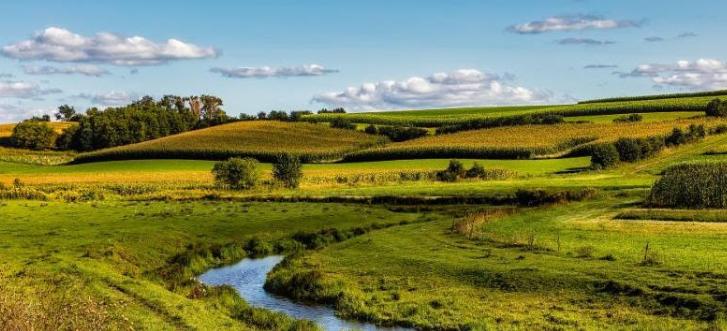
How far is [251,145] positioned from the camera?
566 ft

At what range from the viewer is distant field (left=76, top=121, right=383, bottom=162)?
16475 cm

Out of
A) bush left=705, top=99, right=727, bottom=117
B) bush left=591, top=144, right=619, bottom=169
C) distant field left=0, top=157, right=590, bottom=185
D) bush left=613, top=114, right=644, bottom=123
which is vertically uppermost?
bush left=705, top=99, right=727, bottom=117

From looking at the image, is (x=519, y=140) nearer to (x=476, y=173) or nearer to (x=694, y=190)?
(x=476, y=173)

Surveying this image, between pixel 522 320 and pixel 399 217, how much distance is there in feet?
123

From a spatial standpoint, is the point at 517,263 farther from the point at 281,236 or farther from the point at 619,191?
the point at 619,191

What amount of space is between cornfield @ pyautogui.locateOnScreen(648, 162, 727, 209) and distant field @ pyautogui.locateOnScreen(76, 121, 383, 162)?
4114 inches

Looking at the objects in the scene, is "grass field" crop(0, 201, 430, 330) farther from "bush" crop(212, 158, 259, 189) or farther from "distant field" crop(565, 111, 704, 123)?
"distant field" crop(565, 111, 704, 123)

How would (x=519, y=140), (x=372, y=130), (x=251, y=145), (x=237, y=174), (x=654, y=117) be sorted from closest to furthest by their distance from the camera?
(x=237, y=174) → (x=519, y=140) → (x=251, y=145) → (x=654, y=117) → (x=372, y=130)

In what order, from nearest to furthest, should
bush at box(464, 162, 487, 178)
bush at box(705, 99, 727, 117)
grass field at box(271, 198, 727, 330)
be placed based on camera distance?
grass field at box(271, 198, 727, 330), bush at box(464, 162, 487, 178), bush at box(705, 99, 727, 117)

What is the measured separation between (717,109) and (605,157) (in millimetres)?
58548

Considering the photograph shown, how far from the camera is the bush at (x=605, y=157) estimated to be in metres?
113

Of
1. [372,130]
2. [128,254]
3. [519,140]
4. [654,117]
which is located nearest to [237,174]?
[128,254]

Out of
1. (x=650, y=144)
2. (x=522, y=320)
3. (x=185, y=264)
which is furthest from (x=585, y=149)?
(x=522, y=320)

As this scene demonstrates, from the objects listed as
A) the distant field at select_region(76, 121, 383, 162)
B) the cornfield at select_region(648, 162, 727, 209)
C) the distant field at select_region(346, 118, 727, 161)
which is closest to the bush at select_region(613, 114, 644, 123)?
the distant field at select_region(346, 118, 727, 161)
